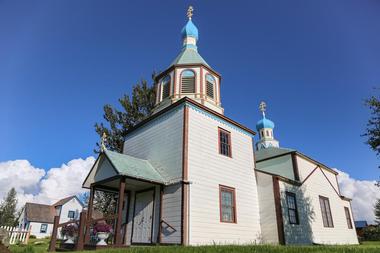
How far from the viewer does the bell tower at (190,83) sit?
1620 cm

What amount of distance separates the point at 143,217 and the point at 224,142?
616cm

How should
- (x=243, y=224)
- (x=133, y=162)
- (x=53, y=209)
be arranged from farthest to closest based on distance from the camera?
(x=53, y=209) < (x=243, y=224) < (x=133, y=162)

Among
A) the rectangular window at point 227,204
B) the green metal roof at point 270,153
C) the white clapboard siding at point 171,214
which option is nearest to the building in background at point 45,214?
the green metal roof at point 270,153

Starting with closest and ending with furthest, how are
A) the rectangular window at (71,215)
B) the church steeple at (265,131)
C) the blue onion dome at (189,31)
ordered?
the blue onion dome at (189,31) < the church steeple at (265,131) < the rectangular window at (71,215)

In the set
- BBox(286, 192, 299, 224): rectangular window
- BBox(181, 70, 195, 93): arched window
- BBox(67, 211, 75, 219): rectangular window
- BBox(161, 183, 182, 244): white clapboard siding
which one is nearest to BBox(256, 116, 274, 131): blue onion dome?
BBox(286, 192, 299, 224): rectangular window

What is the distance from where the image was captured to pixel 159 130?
15.4m

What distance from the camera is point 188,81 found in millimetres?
16625

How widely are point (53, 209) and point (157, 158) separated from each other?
50.5 m

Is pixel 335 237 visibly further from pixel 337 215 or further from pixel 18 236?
pixel 18 236

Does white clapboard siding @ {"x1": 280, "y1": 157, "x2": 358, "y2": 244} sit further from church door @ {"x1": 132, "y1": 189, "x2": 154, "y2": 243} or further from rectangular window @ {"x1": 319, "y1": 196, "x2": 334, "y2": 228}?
church door @ {"x1": 132, "y1": 189, "x2": 154, "y2": 243}

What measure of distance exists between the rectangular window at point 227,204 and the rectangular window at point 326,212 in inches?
376

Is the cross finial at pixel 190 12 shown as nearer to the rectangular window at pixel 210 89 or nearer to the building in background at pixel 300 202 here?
Answer: the rectangular window at pixel 210 89

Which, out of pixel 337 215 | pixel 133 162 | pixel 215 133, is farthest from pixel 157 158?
pixel 337 215

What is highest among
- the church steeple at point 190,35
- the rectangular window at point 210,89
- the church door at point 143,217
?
the church steeple at point 190,35
